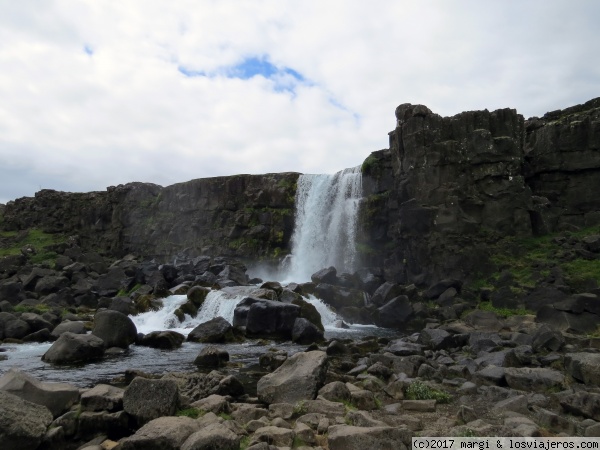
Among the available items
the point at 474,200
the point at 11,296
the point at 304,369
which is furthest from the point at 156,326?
the point at 474,200

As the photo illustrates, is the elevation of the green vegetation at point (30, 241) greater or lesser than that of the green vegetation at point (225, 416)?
greater

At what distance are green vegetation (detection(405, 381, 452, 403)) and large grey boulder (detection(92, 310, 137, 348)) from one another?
12885mm

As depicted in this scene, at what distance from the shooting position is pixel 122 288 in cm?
3806

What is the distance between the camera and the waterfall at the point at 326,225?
4222 cm

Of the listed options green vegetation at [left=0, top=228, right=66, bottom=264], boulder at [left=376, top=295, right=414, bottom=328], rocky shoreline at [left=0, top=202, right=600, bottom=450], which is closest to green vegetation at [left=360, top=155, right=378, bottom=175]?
rocky shoreline at [left=0, top=202, right=600, bottom=450]

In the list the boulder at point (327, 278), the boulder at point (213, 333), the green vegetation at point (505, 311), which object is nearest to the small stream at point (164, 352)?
the boulder at point (213, 333)

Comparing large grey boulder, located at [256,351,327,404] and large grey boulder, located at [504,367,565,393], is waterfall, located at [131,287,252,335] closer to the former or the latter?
large grey boulder, located at [256,351,327,404]

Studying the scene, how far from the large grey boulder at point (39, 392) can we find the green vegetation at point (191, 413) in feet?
7.64

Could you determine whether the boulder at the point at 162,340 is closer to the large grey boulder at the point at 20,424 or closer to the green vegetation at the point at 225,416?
the green vegetation at the point at 225,416

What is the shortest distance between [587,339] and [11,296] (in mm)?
32965

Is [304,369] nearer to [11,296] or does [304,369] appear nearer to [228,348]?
[228,348]

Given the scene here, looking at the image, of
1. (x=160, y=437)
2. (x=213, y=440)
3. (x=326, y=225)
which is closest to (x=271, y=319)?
(x=160, y=437)

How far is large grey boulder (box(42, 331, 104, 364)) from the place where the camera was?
694 inches

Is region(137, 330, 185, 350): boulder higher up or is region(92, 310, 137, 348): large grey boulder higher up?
region(92, 310, 137, 348): large grey boulder
